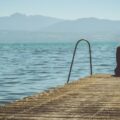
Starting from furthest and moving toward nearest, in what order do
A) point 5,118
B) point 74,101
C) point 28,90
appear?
point 28,90, point 74,101, point 5,118

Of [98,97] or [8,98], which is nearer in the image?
[98,97]

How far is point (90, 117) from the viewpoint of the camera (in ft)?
27.6

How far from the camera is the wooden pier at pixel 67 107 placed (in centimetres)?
851

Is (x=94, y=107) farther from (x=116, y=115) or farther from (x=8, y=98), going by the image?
(x=8, y=98)

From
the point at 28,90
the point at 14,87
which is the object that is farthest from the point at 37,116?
the point at 14,87

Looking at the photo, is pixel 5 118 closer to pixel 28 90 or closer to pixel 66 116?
pixel 66 116

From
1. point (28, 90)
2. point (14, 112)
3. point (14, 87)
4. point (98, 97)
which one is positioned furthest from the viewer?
point (14, 87)

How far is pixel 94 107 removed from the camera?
9.70 meters

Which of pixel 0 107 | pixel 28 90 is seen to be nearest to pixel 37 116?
pixel 0 107

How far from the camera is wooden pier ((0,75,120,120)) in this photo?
851 centimetres

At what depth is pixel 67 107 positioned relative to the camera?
31.5 feet

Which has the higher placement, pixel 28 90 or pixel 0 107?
pixel 0 107

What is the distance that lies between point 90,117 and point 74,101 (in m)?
2.22

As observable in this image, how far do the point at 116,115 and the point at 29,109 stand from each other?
191 cm
